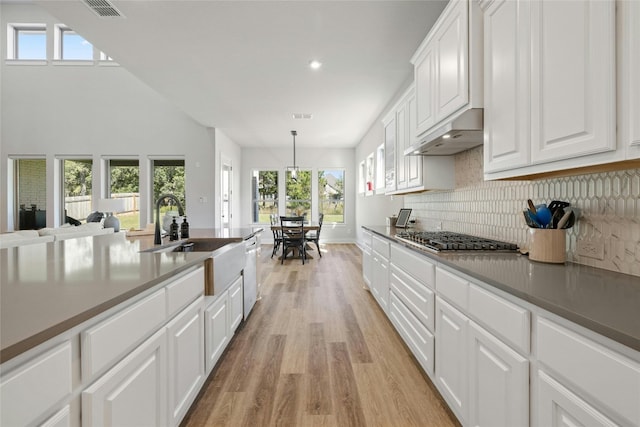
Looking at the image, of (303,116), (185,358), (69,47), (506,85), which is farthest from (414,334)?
(69,47)

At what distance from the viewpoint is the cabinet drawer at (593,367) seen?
2.23 feet

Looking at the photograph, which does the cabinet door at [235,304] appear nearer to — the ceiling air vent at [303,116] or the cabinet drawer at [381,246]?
the cabinet drawer at [381,246]

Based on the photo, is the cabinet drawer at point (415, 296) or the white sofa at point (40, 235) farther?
the white sofa at point (40, 235)

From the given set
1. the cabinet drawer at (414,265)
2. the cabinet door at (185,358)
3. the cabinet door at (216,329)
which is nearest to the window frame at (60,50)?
the cabinet door at (216,329)

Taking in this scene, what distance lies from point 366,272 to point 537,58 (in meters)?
3.18

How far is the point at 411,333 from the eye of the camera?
2.23m

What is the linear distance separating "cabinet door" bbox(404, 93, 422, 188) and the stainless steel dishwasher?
5.82 feet

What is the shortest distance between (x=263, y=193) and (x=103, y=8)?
260 inches

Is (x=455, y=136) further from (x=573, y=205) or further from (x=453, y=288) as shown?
(x=453, y=288)

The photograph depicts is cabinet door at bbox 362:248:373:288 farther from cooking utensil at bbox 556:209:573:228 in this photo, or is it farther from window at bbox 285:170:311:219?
window at bbox 285:170:311:219

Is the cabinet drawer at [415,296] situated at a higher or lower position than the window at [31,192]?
lower

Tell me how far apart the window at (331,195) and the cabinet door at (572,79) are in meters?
7.82

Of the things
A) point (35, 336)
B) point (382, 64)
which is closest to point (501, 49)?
point (35, 336)

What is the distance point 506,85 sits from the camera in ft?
4.99
